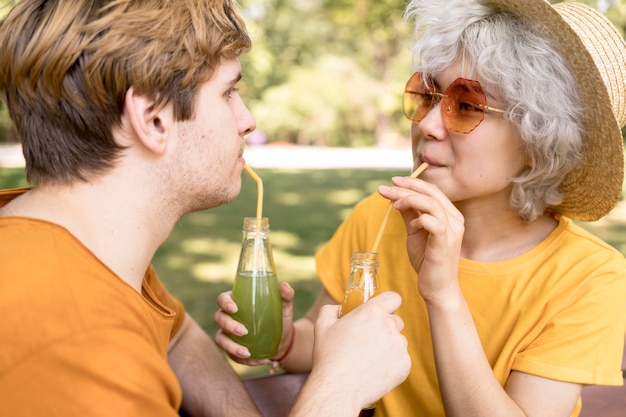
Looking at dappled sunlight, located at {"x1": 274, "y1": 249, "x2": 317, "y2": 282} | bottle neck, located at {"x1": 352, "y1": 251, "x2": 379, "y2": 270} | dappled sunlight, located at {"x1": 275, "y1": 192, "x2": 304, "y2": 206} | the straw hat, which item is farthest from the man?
dappled sunlight, located at {"x1": 275, "y1": 192, "x2": 304, "y2": 206}

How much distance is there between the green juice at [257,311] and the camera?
223 cm

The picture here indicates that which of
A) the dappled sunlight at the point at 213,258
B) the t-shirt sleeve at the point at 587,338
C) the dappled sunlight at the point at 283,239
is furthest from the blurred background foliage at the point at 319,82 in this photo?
the t-shirt sleeve at the point at 587,338

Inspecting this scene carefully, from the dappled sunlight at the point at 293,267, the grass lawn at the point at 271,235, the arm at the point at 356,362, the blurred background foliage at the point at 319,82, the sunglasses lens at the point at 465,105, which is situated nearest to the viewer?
the arm at the point at 356,362

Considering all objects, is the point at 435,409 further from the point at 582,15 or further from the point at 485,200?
the point at 582,15

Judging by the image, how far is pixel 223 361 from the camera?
2.40m

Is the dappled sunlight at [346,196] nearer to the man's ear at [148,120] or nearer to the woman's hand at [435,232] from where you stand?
the woman's hand at [435,232]

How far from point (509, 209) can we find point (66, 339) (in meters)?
1.49

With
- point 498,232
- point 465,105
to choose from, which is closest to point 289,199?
point 498,232

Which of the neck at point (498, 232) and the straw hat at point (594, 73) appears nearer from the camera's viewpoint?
the straw hat at point (594, 73)

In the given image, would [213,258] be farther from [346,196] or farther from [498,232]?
[498,232]

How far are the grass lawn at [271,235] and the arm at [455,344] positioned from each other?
2.82 meters

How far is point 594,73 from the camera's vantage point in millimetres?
1976

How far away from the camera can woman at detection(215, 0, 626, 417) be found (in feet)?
6.32

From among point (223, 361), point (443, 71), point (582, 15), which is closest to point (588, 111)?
point (582, 15)
